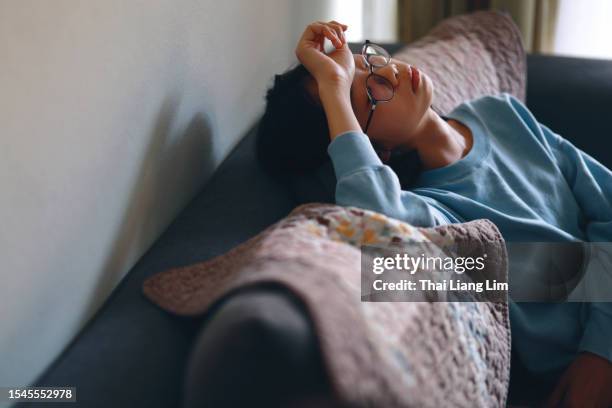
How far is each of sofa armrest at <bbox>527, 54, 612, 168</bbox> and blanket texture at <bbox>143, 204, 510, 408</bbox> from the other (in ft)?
2.72

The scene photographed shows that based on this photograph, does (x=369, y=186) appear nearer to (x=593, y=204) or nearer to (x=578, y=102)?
(x=593, y=204)

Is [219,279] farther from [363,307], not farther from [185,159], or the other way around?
[185,159]

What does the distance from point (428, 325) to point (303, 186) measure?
19.4 inches

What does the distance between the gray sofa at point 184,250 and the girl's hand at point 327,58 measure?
0.22 m

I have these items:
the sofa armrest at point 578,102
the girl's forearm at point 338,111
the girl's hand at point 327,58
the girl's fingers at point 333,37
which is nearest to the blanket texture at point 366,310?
the girl's forearm at point 338,111

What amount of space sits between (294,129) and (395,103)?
0.18m

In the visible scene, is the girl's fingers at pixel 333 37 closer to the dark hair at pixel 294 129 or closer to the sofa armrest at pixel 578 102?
the dark hair at pixel 294 129

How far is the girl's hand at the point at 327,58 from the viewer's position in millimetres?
1100

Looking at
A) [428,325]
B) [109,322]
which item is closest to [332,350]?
[428,325]

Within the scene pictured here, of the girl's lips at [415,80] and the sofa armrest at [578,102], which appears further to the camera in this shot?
the sofa armrest at [578,102]

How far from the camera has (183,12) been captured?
43.0 inches

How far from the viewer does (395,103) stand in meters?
1.17

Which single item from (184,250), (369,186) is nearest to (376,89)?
(369,186)

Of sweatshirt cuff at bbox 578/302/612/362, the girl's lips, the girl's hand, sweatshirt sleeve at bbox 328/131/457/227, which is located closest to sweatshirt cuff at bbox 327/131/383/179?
sweatshirt sleeve at bbox 328/131/457/227
